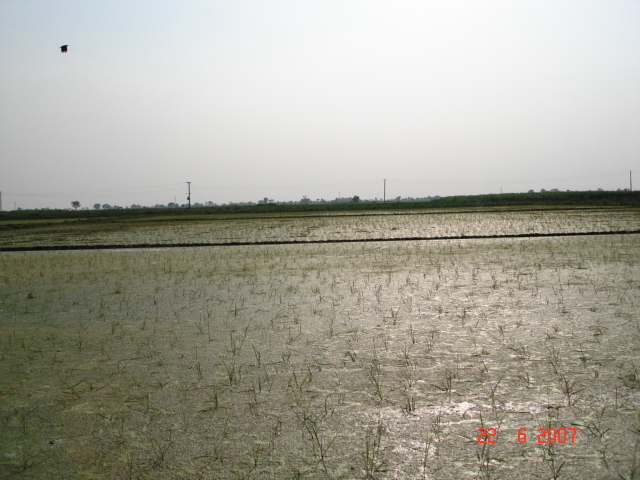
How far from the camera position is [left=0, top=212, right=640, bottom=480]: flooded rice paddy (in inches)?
101

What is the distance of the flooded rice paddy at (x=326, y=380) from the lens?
8.45 ft

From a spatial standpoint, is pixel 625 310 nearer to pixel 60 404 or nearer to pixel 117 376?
pixel 117 376

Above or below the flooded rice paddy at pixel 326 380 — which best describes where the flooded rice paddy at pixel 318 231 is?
above
